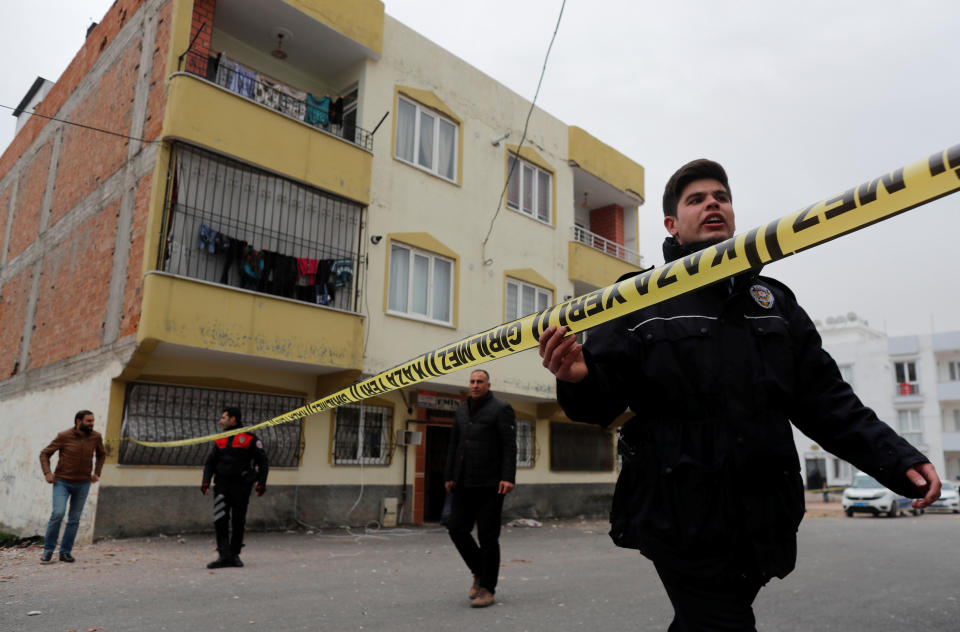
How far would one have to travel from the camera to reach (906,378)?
4991cm

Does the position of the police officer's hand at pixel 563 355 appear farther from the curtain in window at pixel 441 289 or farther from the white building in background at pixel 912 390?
the white building in background at pixel 912 390

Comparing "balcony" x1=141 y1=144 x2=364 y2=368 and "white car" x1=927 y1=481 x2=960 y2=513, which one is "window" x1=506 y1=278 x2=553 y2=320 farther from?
"white car" x1=927 y1=481 x2=960 y2=513

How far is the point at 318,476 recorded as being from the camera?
45.9ft

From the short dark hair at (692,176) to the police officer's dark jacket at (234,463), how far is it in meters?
7.08

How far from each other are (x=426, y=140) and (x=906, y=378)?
151 ft

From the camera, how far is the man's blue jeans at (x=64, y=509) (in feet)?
29.5

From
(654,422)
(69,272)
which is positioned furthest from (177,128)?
(654,422)

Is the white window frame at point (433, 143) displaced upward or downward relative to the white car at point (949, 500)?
upward

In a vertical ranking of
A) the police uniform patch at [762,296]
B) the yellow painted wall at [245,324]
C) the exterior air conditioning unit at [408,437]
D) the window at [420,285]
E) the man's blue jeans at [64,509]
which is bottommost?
the man's blue jeans at [64,509]

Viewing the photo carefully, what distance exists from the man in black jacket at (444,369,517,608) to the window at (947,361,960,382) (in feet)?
169

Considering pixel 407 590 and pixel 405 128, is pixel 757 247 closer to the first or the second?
pixel 407 590

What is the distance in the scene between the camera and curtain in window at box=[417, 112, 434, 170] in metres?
16.5

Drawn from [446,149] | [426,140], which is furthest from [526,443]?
[426,140]

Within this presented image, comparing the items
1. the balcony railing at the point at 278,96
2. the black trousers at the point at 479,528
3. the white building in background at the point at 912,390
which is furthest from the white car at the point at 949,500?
the black trousers at the point at 479,528
